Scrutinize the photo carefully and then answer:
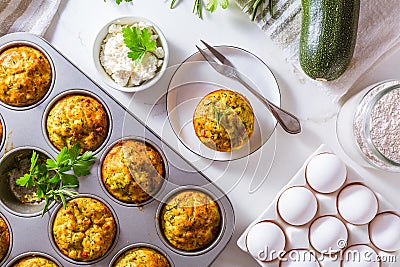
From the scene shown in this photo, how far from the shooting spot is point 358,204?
2.65m

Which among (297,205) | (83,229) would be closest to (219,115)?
(297,205)

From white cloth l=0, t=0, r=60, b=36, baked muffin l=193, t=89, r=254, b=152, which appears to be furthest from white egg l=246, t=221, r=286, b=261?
white cloth l=0, t=0, r=60, b=36

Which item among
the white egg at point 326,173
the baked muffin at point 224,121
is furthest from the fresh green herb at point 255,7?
the white egg at point 326,173

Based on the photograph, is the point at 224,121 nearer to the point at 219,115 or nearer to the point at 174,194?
the point at 219,115

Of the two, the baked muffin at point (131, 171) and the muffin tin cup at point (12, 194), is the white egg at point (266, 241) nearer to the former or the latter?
the baked muffin at point (131, 171)

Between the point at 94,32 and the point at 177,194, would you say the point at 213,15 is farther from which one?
the point at 177,194

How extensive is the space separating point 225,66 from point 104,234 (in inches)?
35.3

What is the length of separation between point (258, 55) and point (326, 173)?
640 mm

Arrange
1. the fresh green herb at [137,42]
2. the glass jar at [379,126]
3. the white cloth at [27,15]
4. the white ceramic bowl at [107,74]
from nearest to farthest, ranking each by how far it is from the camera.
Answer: the glass jar at [379,126], the fresh green herb at [137,42], the white ceramic bowl at [107,74], the white cloth at [27,15]

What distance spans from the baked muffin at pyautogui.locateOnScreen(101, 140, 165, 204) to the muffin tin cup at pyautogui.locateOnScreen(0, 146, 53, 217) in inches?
10.6

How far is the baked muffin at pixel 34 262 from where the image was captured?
2668mm

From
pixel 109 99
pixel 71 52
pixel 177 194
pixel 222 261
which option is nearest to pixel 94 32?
pixel 71 52

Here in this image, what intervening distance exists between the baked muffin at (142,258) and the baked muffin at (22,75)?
30.5 inches

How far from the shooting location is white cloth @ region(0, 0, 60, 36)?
2.89 meters
